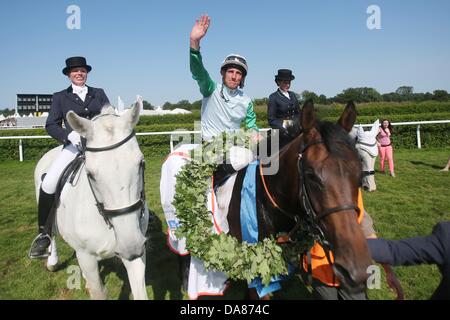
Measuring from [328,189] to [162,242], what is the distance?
4962mm

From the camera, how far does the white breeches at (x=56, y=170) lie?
3738 millimetres

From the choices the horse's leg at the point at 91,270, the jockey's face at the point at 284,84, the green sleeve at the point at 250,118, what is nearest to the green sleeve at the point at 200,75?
the green sleeve at the point at 250,118

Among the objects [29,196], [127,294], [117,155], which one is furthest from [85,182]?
[29,196]

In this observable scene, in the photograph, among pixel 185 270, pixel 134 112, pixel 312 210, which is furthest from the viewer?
pixel 185 270

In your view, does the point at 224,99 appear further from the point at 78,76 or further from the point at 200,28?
the point at 78,76

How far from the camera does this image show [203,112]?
4.04 metres

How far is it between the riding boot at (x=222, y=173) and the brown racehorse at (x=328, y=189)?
78cm

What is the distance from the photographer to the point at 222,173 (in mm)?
3514

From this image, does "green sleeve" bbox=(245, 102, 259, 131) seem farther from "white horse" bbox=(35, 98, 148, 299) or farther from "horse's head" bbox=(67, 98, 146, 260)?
"horse's head" bbox=(67, 98, 146, 260)

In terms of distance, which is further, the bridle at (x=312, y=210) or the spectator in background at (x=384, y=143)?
the spectator in background at (x=384, y=143)

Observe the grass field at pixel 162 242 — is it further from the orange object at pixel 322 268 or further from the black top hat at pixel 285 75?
the black top hat at pixel 285 75

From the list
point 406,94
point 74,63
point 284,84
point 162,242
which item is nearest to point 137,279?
point 74,63

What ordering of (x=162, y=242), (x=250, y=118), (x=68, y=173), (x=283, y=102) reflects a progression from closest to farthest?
1. (x=68, y=173)
2. (x=250, y=118)
3. (x=283, y=102)
4. (x=162, y=242)

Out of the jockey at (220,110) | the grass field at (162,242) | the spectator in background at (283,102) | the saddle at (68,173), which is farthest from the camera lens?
the spectator in background at (283,102)
